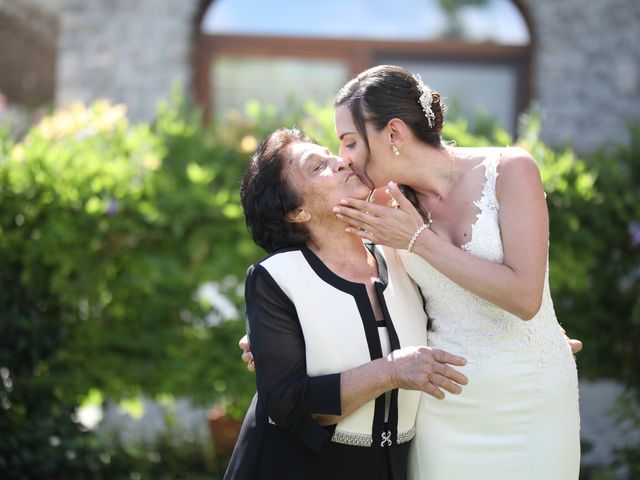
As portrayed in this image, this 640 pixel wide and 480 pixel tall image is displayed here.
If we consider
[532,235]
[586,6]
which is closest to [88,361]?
[532,235]

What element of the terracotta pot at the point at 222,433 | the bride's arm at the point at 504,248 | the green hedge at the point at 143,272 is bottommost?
the terracotta pot at the point at 222,433

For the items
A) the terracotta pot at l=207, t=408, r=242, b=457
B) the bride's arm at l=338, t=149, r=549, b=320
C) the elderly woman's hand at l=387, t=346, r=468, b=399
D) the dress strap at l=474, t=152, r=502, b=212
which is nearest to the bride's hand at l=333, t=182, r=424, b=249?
the bride's arm at l=338, t=149, r=549, b=320

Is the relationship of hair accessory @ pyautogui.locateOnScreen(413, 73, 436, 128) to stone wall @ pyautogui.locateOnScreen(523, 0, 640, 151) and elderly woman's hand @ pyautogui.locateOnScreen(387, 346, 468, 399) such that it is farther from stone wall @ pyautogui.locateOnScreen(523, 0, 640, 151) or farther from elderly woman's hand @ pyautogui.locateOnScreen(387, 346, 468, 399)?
stone wall @ pyautogui.locateOnScreen(523, 0, 640, 151)

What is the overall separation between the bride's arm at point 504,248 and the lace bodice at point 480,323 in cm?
15

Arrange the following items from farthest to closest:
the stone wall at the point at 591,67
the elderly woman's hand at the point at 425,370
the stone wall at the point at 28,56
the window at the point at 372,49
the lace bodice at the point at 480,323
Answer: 1. the stone wall at the point at 28,56
2. the window at the point at 372,49
3. the stone wall at the point at 591,67
4. the lace bodice at the point at 480,323
5. the elderly woman's hand at the point at 425,370

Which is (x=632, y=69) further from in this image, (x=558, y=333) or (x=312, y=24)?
(x=558, y=333)

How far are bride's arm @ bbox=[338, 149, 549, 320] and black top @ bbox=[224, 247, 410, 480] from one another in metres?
0.18

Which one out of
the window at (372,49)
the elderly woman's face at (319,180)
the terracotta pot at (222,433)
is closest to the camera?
the elderly woman's face at (319,180)

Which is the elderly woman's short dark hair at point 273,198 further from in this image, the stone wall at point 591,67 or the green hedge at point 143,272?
the stone wall at point 591,67

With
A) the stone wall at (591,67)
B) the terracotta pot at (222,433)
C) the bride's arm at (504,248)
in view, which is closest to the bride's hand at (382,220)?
the bride's arm at (504,248)

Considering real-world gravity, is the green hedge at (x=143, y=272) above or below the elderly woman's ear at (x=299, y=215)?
below

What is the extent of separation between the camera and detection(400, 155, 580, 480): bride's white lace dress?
2.84 m

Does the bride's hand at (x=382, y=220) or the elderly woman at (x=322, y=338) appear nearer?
the elderly woman at (x=322, y=338)

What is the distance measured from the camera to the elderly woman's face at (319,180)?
109 inches
